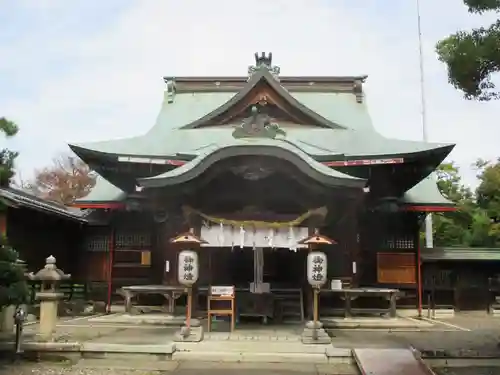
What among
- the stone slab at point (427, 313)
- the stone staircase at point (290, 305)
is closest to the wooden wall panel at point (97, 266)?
the stone staircase at point (290, 305)

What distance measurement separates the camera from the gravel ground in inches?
370

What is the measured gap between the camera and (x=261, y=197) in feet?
49.6

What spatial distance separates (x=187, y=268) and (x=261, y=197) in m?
3.75

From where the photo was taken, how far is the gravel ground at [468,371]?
941 cm

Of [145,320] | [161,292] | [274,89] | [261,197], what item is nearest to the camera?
[261,197]

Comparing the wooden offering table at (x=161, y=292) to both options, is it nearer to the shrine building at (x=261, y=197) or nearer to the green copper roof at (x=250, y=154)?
the shrine building at (x=261, y=197)

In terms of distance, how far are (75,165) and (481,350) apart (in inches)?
1774

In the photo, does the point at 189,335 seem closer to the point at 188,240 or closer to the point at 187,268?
the point at 187,268

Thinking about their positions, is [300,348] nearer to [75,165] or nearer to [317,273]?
[317,273]

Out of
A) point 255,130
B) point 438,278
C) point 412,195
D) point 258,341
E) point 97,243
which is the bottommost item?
point 258,341

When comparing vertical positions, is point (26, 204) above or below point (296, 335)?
above

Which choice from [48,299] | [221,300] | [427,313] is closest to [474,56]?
[221,300]

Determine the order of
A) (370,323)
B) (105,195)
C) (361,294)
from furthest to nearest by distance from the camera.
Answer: (105,195), (361,294), (370,323)

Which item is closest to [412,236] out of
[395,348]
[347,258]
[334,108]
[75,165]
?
[347,258]
